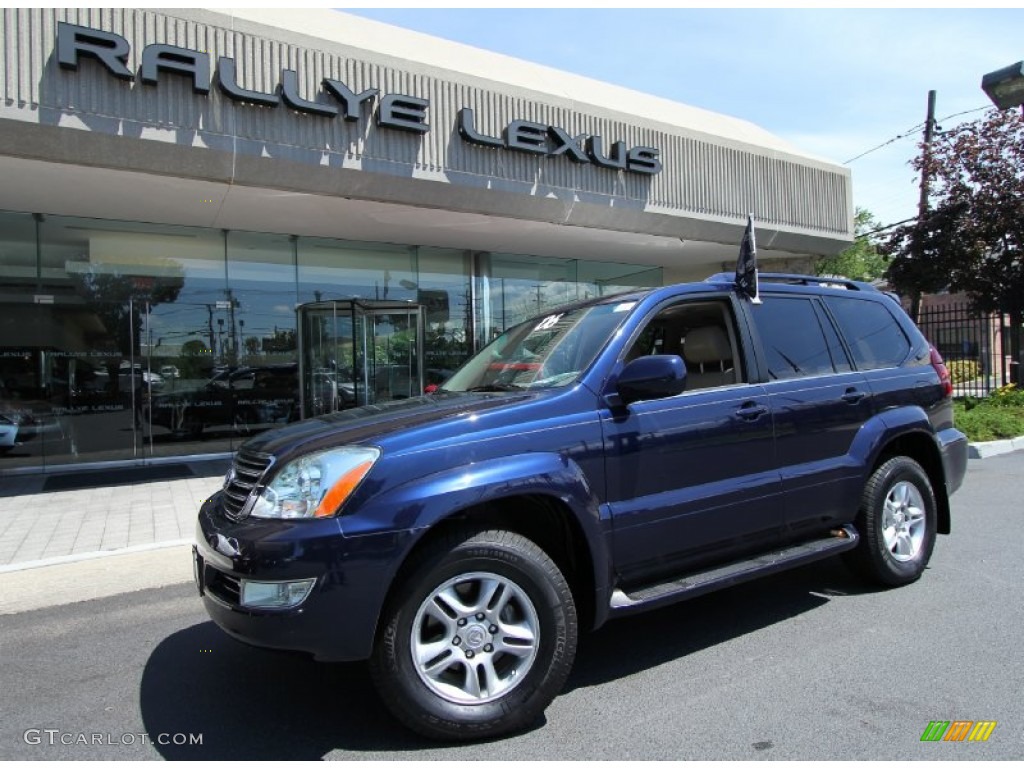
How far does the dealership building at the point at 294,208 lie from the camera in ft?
25.3

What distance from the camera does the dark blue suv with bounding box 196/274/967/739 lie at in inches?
108

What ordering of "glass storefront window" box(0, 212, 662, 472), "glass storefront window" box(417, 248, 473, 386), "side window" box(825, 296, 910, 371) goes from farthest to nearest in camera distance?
"glass storefront window" box(417, 248, 473, 386) → "glass storefront window" box(0, 212, 662, 472) → "side window" box(825, 296, 910, 371)

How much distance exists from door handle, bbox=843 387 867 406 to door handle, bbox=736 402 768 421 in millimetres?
761

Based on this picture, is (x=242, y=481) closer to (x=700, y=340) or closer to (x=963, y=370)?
(x=700, y=340)

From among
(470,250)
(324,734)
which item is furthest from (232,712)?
(470,250)

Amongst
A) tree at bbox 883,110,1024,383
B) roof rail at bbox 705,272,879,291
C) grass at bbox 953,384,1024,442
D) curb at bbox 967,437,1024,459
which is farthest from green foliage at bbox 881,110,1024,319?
roof rail at bbox 705,272,879,291

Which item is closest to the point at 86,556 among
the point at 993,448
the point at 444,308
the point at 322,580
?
the point at 322,580

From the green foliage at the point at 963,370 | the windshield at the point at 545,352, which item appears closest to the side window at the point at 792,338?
the windshield at the point at 545,352

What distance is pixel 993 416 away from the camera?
1167cm

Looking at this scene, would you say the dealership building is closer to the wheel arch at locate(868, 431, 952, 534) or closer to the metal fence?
the metal fence

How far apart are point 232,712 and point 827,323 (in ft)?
13.4

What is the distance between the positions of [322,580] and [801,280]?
3.62 metres

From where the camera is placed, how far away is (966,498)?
734cm

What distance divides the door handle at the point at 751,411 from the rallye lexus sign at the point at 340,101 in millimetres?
6832
